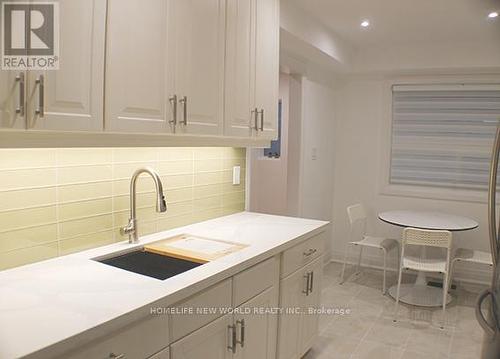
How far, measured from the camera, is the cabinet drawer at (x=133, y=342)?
1.16 metres

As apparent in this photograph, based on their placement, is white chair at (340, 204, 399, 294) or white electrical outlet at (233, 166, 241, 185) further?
white chair at (340, 204, 399, 294)

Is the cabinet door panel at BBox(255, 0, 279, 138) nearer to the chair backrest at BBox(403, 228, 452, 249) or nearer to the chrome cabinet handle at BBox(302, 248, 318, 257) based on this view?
the chrome cabinet handle at BBox(302, 248, 318, 257)

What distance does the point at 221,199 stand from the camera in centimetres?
269

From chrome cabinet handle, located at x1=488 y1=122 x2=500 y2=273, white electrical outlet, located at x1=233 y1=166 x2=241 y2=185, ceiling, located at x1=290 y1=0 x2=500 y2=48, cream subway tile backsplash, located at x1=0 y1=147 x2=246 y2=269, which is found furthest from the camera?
ceiling, located at x1=290 y1=0 x2=500 y2=48

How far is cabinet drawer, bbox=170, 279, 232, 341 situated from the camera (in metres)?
1.46

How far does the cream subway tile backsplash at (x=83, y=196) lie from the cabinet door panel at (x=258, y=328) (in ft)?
2.17

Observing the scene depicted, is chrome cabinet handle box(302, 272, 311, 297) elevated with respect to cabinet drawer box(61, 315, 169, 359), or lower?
lower

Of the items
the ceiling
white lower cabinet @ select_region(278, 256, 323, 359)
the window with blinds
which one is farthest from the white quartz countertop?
the window with blinds

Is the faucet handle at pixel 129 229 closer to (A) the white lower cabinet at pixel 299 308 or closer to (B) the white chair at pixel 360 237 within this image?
(A) the white lower cabinet at pixel 299 308

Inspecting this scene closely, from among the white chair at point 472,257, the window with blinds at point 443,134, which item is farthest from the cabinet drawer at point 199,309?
the window with blinds at point 443,134

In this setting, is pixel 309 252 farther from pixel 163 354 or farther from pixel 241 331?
pixel 163 354

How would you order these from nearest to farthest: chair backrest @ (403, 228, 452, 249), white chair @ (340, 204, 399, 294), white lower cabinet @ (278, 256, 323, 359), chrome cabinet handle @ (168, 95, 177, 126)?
chrome cabinet handle @ (168, 95, 177, 126)
white lower cabinet @ (278, 256, 323, 359)
chair backrest @ (403, 228, 452, 249)
white chair @ (340, 204, 399, 294)

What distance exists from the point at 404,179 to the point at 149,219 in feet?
11.1

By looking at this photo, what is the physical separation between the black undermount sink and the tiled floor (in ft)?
4.45
